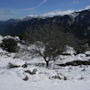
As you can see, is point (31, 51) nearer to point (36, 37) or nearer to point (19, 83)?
point (36, 37)

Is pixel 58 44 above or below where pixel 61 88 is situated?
above

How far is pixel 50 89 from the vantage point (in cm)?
993

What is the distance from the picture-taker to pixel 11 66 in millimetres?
15289

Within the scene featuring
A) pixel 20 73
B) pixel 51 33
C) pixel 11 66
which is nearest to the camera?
pixel 20 73

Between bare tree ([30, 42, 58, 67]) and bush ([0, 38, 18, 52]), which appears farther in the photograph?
bush ([0, 38, 18, 52])

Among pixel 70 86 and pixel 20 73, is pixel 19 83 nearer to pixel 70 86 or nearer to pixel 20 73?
pixel 20 73

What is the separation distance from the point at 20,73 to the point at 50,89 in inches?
125

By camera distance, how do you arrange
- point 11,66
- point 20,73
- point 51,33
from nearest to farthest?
point 20,73 < point 11,66 < point 51,33

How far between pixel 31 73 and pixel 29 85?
231 centimetres

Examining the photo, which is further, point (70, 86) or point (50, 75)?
point (50, 75)

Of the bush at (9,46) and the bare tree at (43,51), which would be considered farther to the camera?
the bush at (9,46)

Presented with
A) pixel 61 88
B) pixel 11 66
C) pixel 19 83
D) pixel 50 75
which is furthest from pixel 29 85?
pixel 11 66

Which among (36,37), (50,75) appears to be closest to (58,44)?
(36,37)

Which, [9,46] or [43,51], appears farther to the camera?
[9,46]
